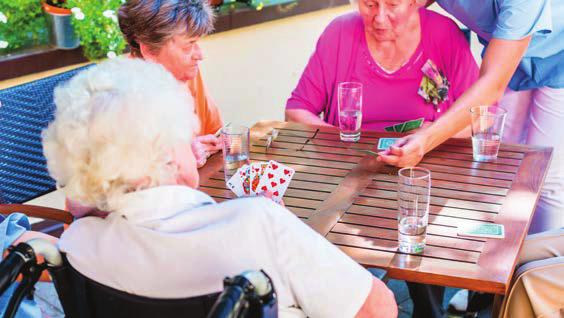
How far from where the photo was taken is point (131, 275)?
1474mm

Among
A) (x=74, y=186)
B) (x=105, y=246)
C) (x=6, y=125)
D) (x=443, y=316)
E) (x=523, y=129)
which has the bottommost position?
(x=443, y=316)

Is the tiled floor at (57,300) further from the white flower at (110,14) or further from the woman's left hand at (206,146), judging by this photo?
the white flower at (110,14)

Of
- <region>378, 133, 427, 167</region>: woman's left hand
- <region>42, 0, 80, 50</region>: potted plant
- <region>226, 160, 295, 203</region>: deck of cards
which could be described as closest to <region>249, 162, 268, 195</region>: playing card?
Result: <region>226, 160, 295, 203</region>: deck of cards

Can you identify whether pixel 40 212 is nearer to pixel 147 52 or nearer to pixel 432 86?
pixel 147 52

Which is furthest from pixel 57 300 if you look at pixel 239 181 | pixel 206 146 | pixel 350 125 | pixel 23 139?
pixel 350 125

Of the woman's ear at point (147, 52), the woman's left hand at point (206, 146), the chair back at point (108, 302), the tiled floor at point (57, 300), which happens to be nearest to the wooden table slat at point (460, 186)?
the woman's left hand at point (206, 146)

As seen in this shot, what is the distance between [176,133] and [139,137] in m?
0.08

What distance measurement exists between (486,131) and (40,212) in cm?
151

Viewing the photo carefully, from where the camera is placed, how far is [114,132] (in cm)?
145

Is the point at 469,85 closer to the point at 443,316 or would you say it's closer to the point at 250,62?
the point at 443,316

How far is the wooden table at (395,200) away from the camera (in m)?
1.89

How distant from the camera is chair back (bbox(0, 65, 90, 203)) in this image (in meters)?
2.62

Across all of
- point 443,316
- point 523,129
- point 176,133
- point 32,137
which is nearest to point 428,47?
point 523,129

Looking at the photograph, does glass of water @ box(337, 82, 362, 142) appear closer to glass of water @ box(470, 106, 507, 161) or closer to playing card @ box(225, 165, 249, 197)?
glass of water @ box(470, 106, 507, 161)
